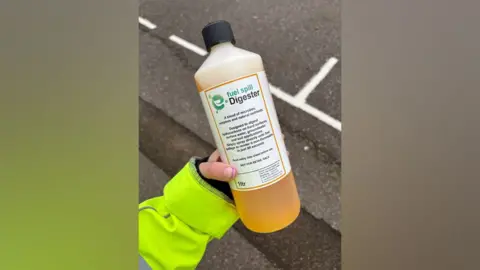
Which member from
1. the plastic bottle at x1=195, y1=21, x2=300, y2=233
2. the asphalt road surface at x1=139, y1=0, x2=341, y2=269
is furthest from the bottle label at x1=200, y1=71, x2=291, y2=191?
the asphalt road surface at x1=139, y1=0, x2=341, y2=269

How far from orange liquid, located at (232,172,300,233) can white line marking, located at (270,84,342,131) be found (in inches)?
9.6

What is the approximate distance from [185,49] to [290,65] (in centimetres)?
20

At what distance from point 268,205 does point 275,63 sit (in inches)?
13.3

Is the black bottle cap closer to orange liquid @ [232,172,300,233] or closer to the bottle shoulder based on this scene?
the bottle shoulder

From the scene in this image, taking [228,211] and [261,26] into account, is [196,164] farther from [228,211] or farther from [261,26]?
[261,26]

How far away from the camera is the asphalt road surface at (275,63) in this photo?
0.80 m

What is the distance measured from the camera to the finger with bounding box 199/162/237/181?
54 cm

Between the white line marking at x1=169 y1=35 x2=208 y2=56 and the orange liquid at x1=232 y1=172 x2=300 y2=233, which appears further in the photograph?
the white line marking at x1=169 y1=35 x2=208 y2=56

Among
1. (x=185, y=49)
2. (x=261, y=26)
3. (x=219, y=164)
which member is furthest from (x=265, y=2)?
(x=219, y=164)

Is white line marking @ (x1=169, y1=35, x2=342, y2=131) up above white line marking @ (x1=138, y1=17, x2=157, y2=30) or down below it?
below

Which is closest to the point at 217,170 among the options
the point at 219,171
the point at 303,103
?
the point at 219,171

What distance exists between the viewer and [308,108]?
812mm

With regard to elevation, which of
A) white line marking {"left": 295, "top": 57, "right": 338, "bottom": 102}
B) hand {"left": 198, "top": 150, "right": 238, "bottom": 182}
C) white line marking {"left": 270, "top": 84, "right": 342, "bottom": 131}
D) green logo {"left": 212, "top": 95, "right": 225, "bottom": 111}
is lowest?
white line marking {"left": 270, "top": 84, "right": 342, "bottom": 131}

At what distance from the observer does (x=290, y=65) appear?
82 centimetres
